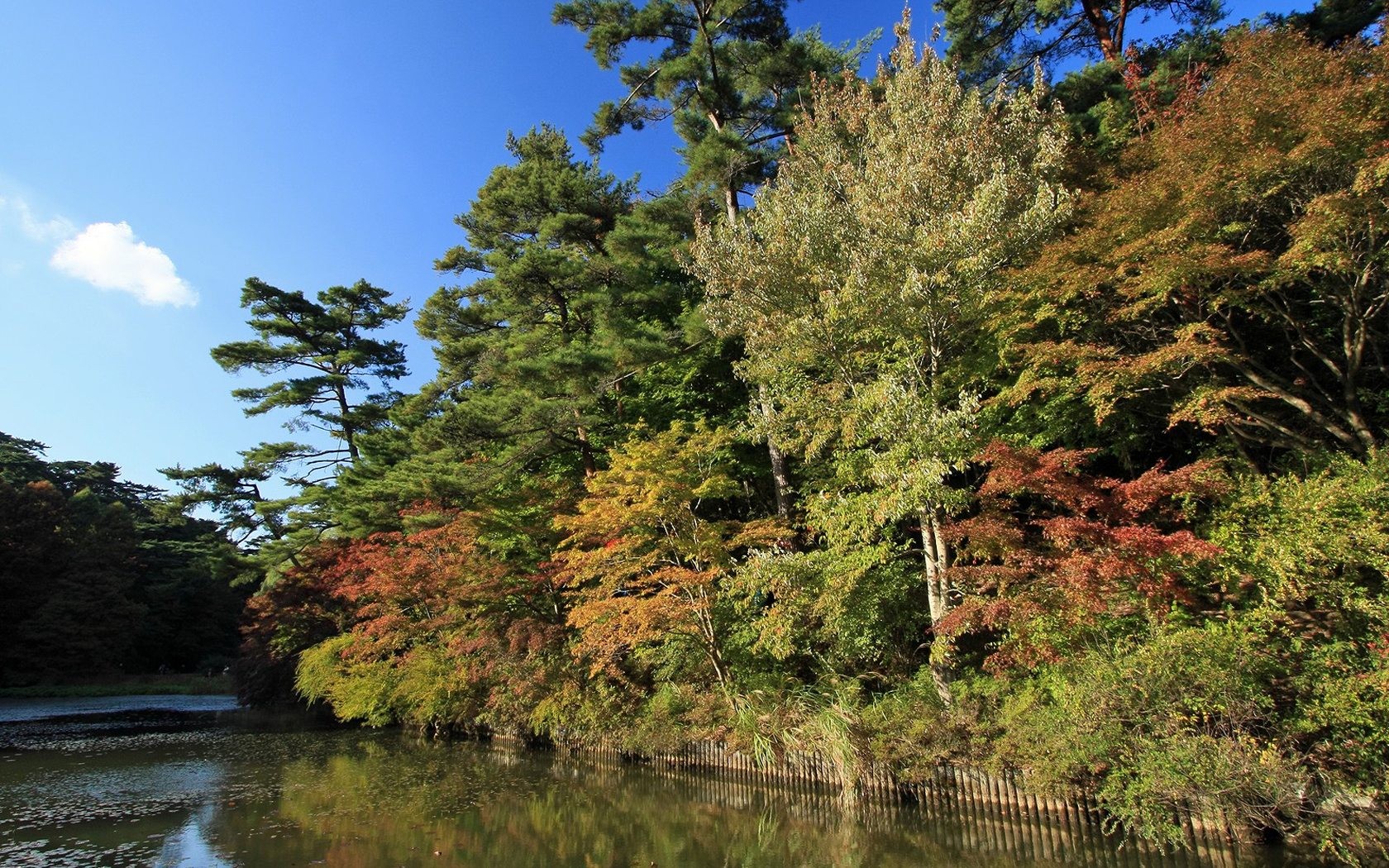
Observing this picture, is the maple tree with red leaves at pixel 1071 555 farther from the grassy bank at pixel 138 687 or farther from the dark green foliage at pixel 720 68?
the grassy bank at pixel 138 687

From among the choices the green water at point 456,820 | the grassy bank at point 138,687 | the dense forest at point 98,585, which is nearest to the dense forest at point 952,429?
the green water at point 456,820

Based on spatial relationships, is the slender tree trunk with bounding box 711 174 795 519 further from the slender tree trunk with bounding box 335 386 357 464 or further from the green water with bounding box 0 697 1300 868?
the slender tree trunk with bounding box 335 386 357 464

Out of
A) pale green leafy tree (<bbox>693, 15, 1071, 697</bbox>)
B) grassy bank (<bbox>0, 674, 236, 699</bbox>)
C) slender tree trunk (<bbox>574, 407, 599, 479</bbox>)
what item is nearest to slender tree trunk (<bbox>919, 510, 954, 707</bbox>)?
pale green leafy tree (<bbox>693, 15, 1071, 697</bbox>)

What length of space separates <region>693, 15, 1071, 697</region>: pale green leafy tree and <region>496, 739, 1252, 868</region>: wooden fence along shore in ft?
5.04

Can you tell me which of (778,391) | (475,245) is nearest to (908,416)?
(778,391)

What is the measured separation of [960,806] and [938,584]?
288 cm

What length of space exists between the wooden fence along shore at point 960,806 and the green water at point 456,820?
0.14ft

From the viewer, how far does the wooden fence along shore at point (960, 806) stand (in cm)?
698

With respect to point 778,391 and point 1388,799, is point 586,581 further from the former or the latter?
point 1388,799

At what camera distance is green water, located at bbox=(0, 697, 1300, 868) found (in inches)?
306

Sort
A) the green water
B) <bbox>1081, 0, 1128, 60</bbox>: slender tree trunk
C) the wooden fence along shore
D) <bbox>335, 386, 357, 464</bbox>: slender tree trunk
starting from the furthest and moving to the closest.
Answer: <bbox>335, 386, 357, 464</bbox>: slender tree trunk < <bbox>1081, 0, 1128, 60</bbox>: slender tree trunk < the green water < the wooden fence along shore

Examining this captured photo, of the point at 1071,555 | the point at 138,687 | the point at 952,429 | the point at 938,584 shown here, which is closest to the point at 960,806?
the point at 938,584

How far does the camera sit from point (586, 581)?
659 inches

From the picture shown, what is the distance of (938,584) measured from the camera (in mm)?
10117
